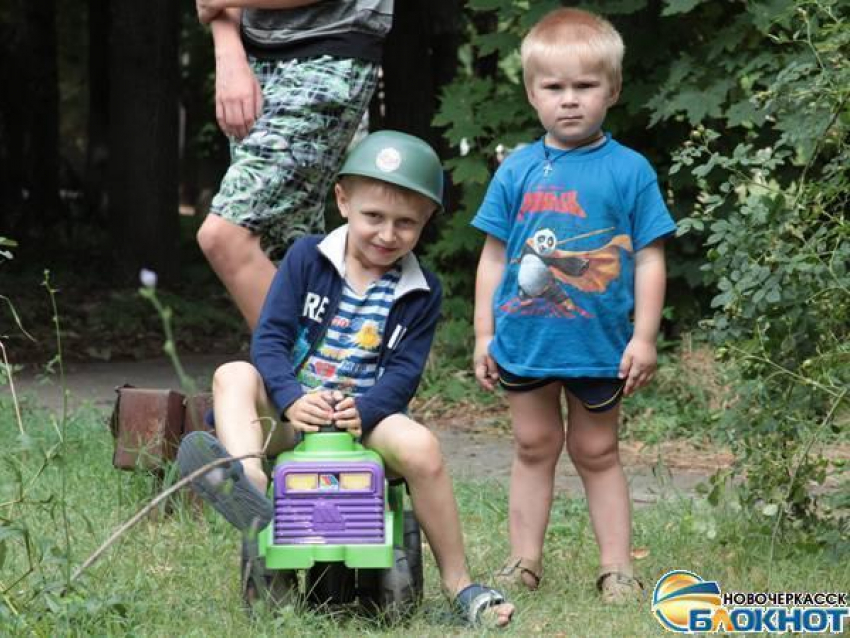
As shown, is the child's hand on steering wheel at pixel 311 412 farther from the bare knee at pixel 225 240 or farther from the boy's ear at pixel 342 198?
the bare knee at pixel 225 240

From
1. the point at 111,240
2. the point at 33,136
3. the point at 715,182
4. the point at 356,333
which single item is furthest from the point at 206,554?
the point at 33,136

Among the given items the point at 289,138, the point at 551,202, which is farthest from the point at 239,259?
the point at 551,202

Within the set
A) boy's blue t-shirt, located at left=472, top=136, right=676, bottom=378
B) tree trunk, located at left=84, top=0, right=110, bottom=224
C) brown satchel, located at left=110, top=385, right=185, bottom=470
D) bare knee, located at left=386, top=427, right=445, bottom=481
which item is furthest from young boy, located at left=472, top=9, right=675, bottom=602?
tree trunk, located at left=84, top=0, right=110, bottom=224

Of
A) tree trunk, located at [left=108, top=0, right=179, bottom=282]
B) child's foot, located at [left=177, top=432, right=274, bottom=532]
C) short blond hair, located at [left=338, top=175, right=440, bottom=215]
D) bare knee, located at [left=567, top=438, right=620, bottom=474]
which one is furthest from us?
tree trunk, located at [left=108, top=0, right=179, bottom=282]

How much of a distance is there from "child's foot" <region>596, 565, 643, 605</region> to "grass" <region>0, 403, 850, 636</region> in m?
0.05

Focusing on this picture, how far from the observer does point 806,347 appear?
418 centimetres

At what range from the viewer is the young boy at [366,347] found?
358 cm

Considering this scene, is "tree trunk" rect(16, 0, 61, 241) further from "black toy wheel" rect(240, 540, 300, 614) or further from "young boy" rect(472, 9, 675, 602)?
"black toy wheel" rect(240, 540, 300, 614)

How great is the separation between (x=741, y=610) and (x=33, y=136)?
15.0 meters

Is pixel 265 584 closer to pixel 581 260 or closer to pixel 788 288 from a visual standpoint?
pixel 581 260

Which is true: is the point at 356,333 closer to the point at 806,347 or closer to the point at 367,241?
the point at 367,241

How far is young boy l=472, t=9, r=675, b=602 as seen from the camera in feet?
12.9

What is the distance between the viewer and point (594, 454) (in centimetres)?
409

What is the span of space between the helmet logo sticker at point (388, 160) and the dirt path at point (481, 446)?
5.52ft
